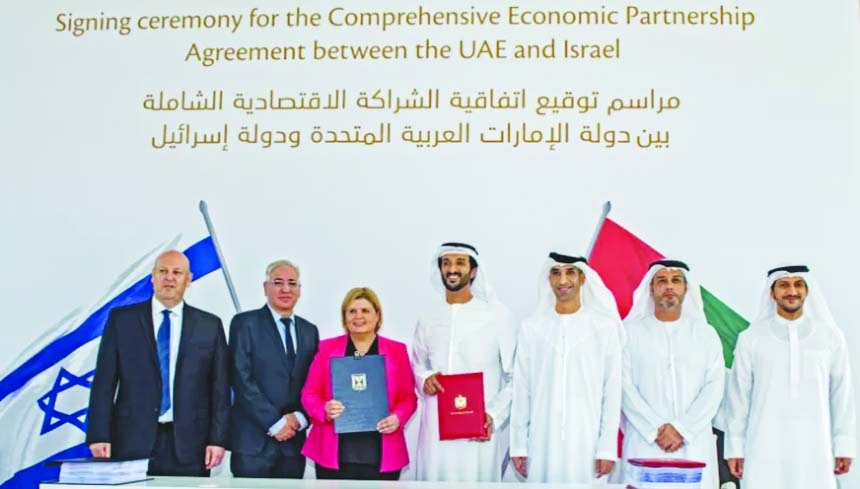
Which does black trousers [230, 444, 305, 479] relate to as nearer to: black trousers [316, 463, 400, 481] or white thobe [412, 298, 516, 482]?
black trousers [316, 463, 400, 481]

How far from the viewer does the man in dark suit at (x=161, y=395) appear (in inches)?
177

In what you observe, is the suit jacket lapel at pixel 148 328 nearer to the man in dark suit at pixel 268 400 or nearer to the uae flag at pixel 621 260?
the man in dark suit at pixel 268 400

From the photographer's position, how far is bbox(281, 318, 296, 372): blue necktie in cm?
457

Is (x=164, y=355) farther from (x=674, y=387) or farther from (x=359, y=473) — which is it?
(x=674, y=387)

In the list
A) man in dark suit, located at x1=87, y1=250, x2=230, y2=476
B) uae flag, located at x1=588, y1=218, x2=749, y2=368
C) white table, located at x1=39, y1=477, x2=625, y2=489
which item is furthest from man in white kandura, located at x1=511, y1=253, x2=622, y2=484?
man in dark suit, located at x1=87, y1=250, x2=230, y2=476

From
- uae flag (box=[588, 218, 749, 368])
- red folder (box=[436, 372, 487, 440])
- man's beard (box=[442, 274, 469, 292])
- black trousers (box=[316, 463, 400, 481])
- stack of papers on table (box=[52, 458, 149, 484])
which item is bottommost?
black trousers (box=[316, 463, 400, 481])

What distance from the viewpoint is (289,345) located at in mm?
4605

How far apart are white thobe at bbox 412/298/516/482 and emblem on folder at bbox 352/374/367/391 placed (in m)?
0.27

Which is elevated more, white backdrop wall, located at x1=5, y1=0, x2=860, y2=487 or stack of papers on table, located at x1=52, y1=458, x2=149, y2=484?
white backdrop wall, located at x1=5, y1=0, x2=860, y2=487

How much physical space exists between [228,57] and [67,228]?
3.86 feet

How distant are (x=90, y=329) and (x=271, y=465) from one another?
46.0 inches

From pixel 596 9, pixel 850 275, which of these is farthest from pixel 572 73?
pixel 850 275

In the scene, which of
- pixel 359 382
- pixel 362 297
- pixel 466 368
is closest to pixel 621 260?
pixel 466 368

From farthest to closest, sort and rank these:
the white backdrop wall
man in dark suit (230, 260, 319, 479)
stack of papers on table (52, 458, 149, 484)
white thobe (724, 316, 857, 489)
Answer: the white backdrop wall < man in dark suit (230, 260, 319, 479) < white thobe (724, 316, 857, 489) < stack of papers on table (52, 458, 149, 484)
